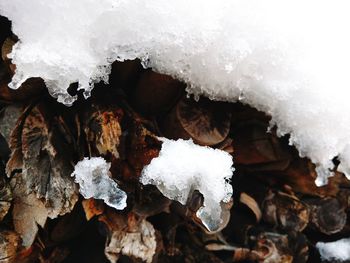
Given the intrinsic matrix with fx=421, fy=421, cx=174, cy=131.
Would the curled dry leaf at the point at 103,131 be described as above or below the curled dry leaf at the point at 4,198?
above

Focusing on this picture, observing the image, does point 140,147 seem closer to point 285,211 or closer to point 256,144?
point 256,144

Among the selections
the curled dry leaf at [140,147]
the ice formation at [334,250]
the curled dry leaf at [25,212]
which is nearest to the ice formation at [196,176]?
the curled dry leaf at [140,147]

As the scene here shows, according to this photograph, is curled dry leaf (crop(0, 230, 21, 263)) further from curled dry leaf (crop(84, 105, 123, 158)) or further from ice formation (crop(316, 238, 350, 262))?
ice formation (crop(316, 238, 350, 262))

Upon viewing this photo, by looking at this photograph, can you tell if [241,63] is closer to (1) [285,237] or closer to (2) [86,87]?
(2) [86,87]

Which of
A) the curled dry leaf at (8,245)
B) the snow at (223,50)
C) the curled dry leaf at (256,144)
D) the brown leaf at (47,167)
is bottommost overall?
the curled dry leaf at (8,245)

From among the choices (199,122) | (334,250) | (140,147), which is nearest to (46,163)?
(140,147)

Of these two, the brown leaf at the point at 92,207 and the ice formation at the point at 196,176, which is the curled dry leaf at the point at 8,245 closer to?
the brown leaf at the point at 92,207

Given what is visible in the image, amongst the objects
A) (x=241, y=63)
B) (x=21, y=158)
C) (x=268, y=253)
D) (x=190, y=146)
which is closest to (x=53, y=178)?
(x=21, y=158)
